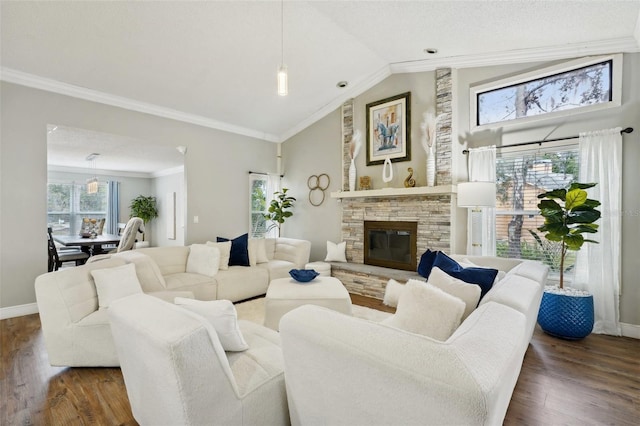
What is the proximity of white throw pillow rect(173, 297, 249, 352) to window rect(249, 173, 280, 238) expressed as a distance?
436 cm

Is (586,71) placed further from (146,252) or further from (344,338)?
(146,252)

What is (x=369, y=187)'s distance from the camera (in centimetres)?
499

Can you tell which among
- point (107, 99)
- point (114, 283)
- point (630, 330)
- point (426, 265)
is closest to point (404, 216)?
point (426, 265)

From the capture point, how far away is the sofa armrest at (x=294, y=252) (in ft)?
16.4

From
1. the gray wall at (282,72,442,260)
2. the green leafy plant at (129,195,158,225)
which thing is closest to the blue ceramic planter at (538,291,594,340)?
the gray wall at (282,72,442,260)

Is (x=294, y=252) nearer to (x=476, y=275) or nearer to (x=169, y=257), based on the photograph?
(x=169, y=257)

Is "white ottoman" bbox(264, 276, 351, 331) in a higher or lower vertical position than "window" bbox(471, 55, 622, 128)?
lower

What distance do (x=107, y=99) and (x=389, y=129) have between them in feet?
13.3

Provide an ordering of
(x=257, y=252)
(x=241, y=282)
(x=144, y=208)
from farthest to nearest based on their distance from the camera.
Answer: (x=144, y=208) → (x=257, y=252) → (x=241, y=282)

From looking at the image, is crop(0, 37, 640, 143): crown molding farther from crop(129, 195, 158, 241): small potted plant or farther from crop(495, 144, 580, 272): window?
crop(129, 195, 158, 241): small potted plant

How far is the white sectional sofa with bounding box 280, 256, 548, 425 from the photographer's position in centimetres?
83

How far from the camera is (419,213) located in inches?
175

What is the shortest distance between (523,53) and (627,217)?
2126mm

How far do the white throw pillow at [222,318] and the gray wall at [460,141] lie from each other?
11.5 ft
